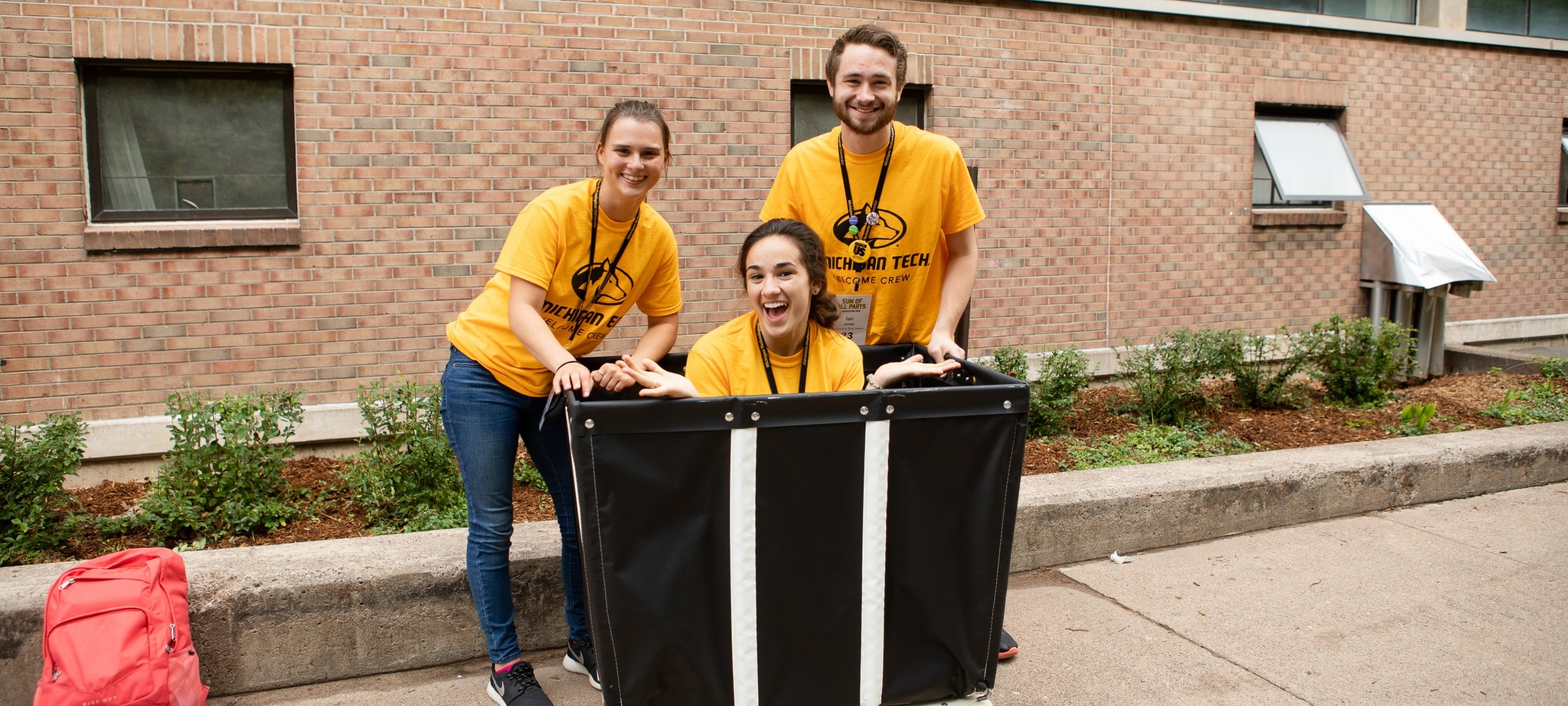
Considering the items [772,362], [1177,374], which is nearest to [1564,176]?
[1177,374]

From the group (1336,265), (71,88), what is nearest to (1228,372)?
(1336,265)

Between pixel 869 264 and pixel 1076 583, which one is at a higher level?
pixel 869 264

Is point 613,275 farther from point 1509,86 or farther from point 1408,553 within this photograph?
point 1509,86

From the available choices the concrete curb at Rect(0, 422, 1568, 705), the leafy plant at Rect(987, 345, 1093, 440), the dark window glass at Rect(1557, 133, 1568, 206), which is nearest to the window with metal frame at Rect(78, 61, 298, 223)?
the concrete curb at Rect(0, 422, 1568, 705)

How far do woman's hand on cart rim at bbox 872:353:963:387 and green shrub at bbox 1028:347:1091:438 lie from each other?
12.0 feet

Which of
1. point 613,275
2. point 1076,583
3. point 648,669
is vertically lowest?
point 1076,583

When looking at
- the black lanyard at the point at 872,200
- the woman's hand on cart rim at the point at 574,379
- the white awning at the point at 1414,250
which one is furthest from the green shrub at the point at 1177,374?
the woman's hand on cart rim at the point at 574,379

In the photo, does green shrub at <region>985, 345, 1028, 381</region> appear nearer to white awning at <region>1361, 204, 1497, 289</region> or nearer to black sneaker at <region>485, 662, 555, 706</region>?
black sneaker at <region>485, 662, 555, 706</region>

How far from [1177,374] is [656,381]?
522cm

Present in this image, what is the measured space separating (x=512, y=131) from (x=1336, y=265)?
24.4 feet

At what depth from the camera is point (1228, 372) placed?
7277 millimetres

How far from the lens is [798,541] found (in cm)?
224

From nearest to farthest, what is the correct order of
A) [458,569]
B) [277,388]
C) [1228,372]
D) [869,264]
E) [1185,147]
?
[869,264]
[458,569]
[277,388]
[1228,372]
[1185,147]

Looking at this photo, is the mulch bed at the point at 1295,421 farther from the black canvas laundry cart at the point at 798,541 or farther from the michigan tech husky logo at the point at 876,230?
the black canvas laundry cart at the point at 798,541
